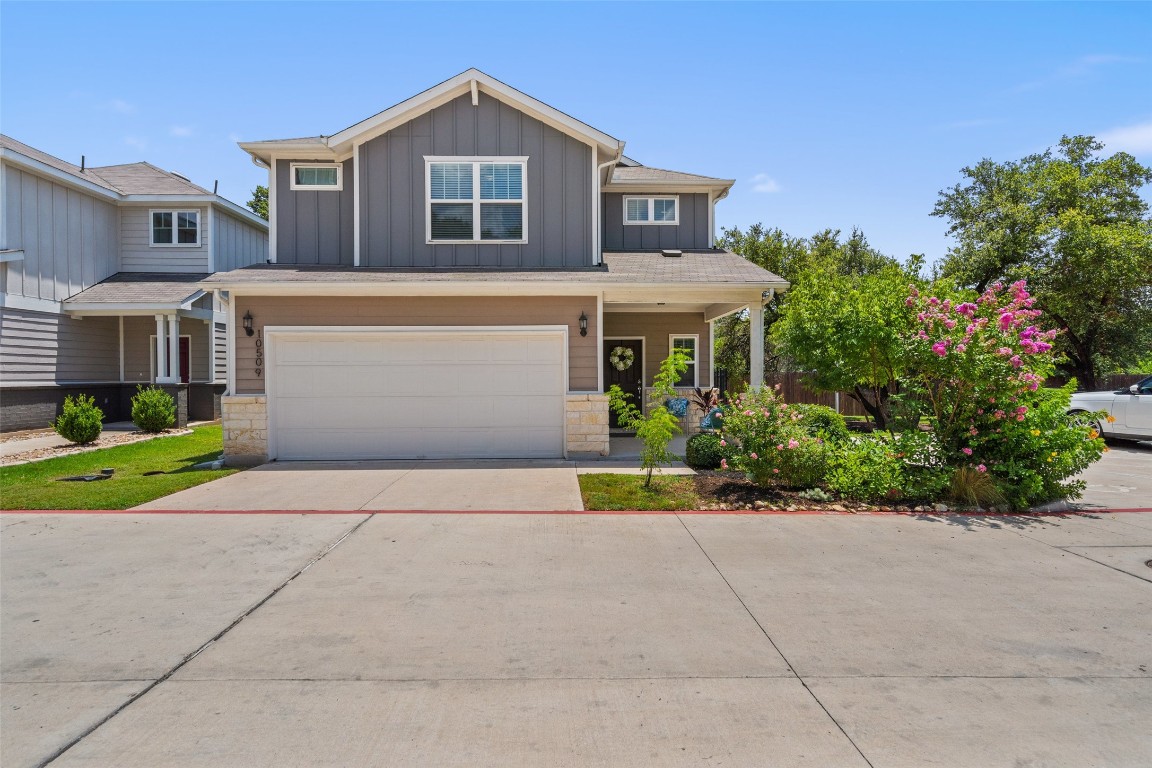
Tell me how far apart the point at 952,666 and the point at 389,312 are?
9.60 meters

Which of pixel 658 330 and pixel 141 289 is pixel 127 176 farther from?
pixel 658 330

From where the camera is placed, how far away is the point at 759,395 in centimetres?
866

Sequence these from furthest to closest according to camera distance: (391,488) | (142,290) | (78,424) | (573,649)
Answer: (142,290), (78,424), (391,488), (573,649)

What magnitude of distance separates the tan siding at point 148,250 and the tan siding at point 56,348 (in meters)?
1.91

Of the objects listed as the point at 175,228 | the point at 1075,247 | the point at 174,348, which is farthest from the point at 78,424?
the point at 1075,247

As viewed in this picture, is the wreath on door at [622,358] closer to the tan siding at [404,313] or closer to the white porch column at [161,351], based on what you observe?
the tan siding at [404,313]

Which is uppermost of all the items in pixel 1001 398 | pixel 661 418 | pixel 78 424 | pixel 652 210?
pixel 652 210

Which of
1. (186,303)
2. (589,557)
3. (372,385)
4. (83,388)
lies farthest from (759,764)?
(83,388)

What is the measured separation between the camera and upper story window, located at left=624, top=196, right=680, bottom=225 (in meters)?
14.9

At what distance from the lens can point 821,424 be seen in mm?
9914

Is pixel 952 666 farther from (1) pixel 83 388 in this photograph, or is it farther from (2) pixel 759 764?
(1) pixel 83 388

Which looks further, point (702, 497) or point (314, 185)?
point (314, 185)

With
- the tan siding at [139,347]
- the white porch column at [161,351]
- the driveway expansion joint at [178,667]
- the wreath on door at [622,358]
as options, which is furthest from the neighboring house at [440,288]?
the tan siding at [139,347]

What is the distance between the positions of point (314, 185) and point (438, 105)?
286 cm
